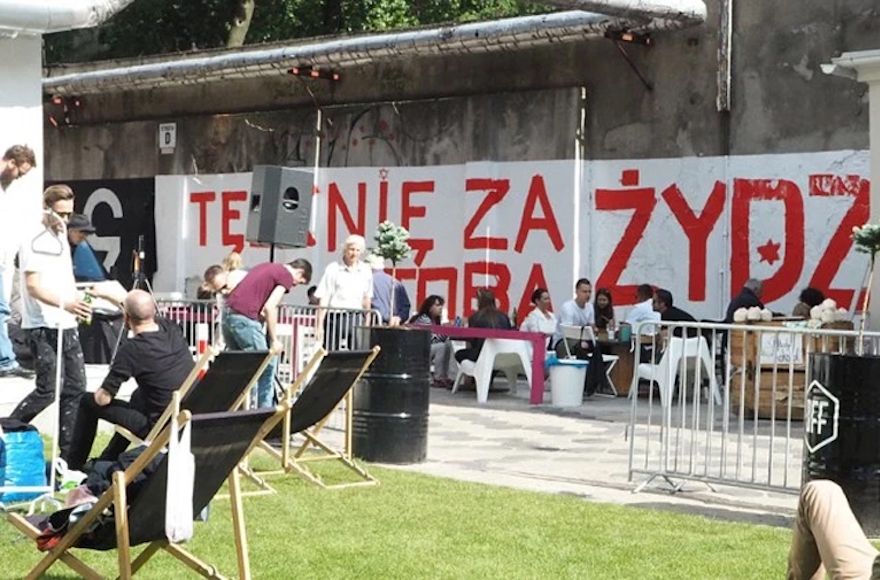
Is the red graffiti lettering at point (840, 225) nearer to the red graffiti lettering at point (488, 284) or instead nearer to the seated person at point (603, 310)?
the seated person at point (603, 310)

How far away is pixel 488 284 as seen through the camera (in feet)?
72.7

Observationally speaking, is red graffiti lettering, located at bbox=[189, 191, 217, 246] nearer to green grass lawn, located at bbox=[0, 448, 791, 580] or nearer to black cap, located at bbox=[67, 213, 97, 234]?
black cap, located at bbox=[67, 213, 97, 234]

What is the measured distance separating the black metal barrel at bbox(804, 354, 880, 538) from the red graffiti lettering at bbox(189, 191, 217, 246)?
1794 cm

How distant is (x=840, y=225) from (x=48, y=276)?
11.1m

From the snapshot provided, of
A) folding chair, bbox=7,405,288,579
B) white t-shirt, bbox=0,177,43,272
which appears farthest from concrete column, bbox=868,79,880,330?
folding chair, bbox=7,405,288,579

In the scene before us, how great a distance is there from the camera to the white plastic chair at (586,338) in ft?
62.6

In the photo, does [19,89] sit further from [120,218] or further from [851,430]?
[120,218]

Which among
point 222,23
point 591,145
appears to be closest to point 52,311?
point 591,145

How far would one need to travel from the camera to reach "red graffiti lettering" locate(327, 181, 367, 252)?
2373cm

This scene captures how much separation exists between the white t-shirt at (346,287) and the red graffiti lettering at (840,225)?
5392 millimetres

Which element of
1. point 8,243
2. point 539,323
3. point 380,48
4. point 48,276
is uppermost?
point 380,48

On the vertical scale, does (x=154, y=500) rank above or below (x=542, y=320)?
below

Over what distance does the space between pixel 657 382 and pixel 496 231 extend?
5391 mm

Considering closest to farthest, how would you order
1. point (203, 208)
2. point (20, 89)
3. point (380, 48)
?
point (20, 89)
point (380, 48)
point (203, 208)
